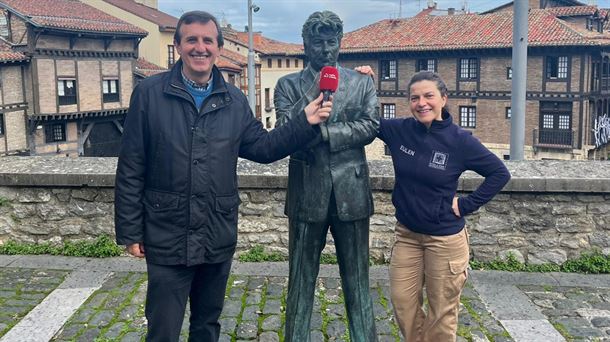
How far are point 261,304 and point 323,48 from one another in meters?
2.51

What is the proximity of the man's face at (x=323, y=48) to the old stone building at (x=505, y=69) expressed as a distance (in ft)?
85.5

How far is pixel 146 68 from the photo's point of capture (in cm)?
3319

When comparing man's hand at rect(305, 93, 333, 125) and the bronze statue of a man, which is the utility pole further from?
man's hand at rect(305, 93, 333, 125)

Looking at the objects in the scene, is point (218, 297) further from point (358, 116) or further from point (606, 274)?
point (606, 274)

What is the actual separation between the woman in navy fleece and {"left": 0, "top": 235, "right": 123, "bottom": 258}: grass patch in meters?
3.77

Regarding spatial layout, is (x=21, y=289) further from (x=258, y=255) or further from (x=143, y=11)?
(x=143, y=11)

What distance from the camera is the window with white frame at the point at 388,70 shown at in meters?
34.7

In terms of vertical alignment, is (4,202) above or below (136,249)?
below

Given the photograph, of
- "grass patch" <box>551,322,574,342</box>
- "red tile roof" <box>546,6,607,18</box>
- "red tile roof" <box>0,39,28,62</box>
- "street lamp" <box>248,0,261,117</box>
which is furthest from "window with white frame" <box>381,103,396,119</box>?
"grass patch" <box>551,322,574,342</box>

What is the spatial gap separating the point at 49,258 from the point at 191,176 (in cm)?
384

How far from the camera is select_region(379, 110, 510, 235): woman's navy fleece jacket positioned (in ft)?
11.6

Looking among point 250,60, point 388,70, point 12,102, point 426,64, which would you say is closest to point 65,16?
point 12,102

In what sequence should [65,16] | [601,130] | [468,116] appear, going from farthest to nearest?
[468,116], [601,130], [65,16]

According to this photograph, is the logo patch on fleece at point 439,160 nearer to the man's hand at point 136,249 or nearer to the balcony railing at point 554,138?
the man's hand at point 136,249
